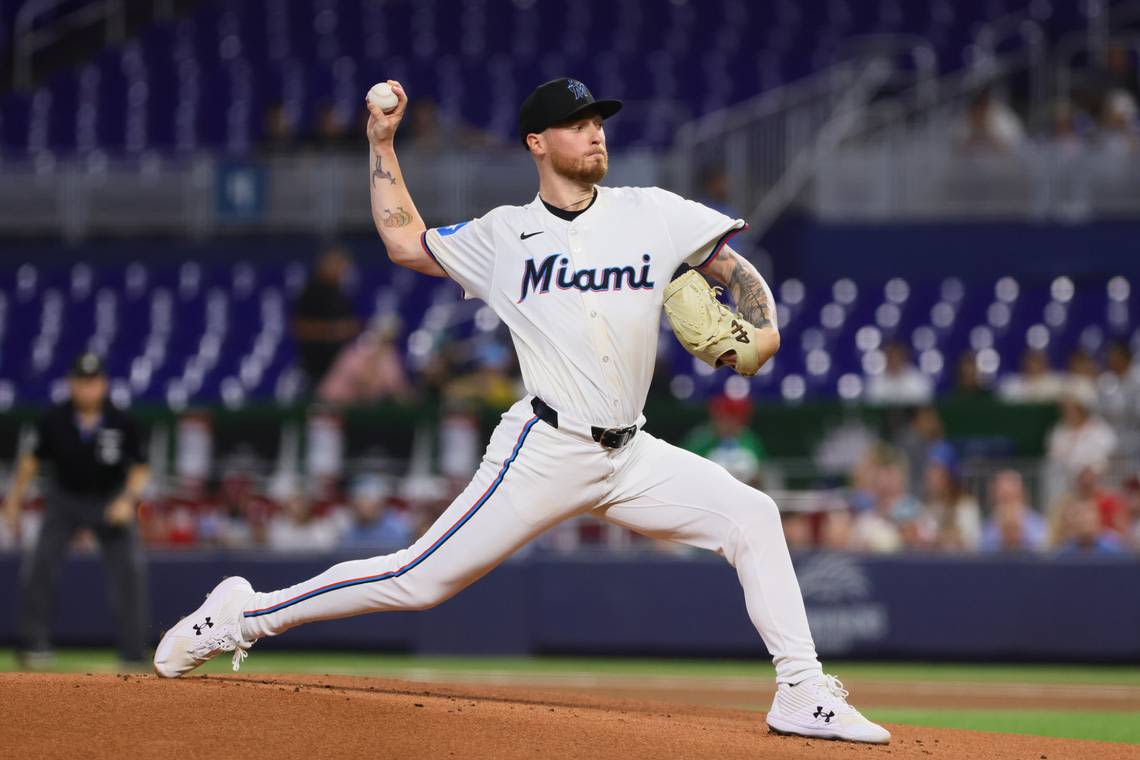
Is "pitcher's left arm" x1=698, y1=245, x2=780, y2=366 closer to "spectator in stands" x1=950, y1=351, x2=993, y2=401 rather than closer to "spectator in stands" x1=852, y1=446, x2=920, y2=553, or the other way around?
"spectator in stands" x1=852, y1=446, x2=920, y2=553

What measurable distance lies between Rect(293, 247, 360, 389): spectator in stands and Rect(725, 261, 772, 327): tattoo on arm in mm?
9202

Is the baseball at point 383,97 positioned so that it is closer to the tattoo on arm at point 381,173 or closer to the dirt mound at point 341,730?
the tattoo on arm at point 381,173

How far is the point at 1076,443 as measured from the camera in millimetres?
12219

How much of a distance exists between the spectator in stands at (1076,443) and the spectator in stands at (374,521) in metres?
4.57

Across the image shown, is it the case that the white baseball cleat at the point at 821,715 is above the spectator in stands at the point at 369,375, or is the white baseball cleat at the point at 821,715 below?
below

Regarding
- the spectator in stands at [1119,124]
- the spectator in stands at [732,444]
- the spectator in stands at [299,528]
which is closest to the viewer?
the spectator in stands at [732,444]

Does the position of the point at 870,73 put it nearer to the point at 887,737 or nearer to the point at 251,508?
the point at 251,508

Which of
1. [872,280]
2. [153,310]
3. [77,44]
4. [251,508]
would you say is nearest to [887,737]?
[251,508]

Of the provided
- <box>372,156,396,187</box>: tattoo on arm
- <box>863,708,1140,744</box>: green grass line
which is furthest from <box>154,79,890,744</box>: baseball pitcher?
<box>863,708,1140,744</box>: green grass line

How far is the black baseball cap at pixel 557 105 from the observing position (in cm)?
556

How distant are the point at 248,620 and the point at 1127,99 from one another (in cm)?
1310

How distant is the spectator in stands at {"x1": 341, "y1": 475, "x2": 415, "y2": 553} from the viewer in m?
12.3

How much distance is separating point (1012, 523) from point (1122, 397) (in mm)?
1837

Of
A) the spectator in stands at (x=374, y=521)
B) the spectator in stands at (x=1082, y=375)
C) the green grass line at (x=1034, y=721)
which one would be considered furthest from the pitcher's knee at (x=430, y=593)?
the spectator in stands at (x=1082, y=375)
